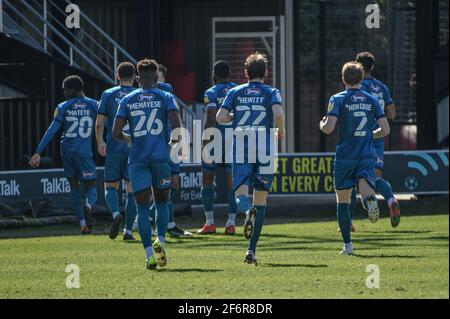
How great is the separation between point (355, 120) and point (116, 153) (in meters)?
3.80

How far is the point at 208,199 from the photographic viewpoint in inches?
735

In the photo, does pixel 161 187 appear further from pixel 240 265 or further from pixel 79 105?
pixel 79 105

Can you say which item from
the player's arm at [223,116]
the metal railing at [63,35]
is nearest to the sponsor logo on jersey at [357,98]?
the player's arm at [223,116]

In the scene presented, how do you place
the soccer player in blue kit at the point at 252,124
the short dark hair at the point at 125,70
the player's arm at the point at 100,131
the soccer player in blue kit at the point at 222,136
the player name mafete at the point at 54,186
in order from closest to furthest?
the soccer player in blue kit at the point at 252,124 < the player's arm at the point at 100,131 < the short dark hair at the point at 125,70 < the soccer player in blue kit at the point at 222,136 < the player name mafete at the point at 54,186

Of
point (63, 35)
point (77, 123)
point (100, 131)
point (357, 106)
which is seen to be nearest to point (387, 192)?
point (357, 106)

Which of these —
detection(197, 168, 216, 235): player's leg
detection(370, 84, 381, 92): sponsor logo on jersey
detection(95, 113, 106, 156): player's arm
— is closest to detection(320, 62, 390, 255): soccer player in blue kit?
detection(370, 84, 381, 92): sponsor logo on jersey

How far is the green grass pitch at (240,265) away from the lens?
1130 centimetres

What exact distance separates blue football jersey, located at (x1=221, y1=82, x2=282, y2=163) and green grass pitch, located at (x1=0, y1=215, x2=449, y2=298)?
1231 millimetres

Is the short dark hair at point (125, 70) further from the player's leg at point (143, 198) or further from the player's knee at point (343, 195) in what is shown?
the player's knee at point (343, 195)

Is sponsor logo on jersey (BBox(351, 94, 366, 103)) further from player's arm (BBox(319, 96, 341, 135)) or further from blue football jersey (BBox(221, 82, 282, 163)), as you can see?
blue football jersey (BBox(221, 82, 282, 163))

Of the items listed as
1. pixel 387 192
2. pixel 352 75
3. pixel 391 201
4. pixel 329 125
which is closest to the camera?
pixel 329 125

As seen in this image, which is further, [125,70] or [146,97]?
[125,70]

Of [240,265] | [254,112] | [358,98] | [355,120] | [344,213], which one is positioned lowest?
[240,265]
